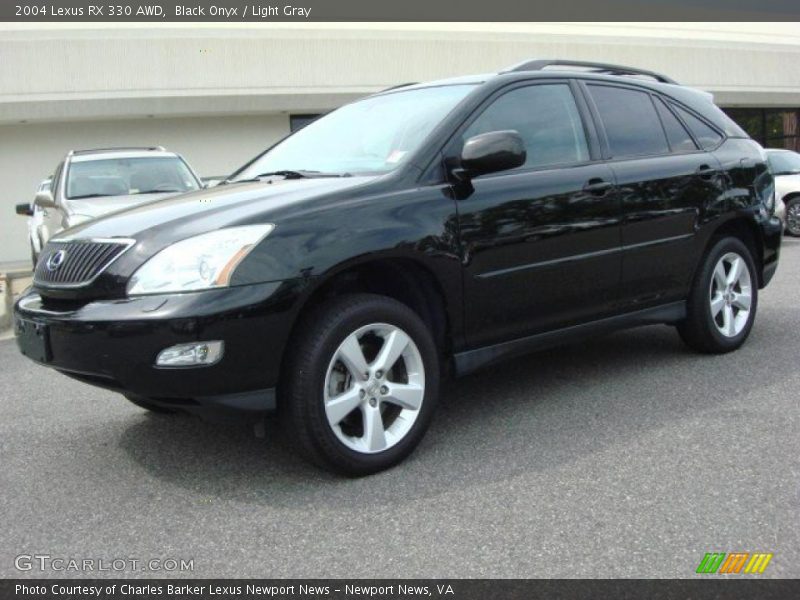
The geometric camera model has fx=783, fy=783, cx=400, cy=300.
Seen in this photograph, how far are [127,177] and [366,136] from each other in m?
5.58

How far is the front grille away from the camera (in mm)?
3174

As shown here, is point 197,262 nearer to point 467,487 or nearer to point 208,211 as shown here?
point 208,211

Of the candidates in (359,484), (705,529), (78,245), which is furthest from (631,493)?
(78,245)

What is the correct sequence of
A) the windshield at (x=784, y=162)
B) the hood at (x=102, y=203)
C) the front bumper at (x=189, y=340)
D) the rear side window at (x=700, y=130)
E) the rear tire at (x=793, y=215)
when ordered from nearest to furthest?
the front bumper at (x=189, y=340)
the rear side window at (x=700, y=130)
the hood at (x=102, y=203)
the rear tire at (x=793, y=215)
the windshield at (x=784, y=162)

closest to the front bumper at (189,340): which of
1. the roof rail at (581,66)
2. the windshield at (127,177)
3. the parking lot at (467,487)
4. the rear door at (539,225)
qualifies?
the parking lot at (467,487)

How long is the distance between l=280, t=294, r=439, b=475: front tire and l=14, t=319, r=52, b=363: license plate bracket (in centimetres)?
100

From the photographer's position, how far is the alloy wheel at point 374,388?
324 cm

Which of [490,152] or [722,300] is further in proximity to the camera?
[722,300]

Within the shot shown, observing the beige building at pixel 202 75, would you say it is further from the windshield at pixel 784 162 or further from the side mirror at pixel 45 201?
the side mirror at pixel 45 201

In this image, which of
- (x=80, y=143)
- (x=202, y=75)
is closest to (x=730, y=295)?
(x=202, y=75)

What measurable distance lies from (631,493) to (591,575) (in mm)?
642

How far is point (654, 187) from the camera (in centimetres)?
450

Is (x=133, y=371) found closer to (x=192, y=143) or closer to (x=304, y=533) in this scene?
(x=304, y=533)

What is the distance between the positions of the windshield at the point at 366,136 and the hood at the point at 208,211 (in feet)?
0.87
